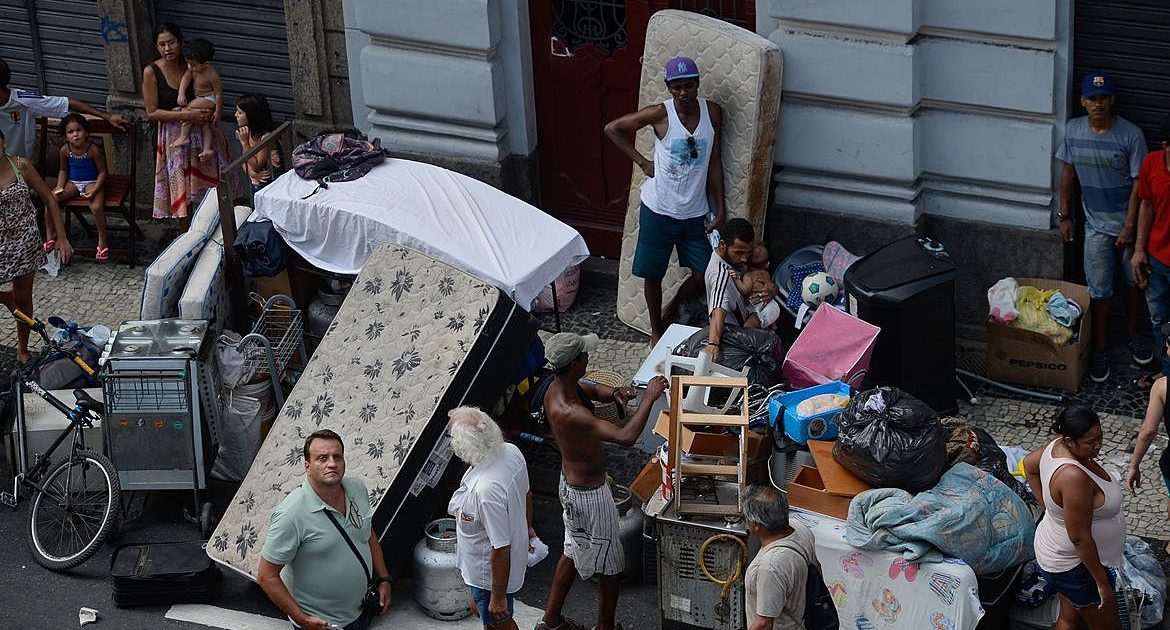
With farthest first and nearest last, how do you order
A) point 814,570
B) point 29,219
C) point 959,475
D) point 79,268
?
point 79,268
point 29,219
point 959,475
point 814,570

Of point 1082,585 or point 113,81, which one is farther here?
point 113,81

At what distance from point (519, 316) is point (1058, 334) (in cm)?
326

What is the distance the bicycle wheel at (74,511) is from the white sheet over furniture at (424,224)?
6.00 feet

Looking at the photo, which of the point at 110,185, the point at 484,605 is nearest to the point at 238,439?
the point at 484,605

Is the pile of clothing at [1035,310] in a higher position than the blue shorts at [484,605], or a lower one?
higher

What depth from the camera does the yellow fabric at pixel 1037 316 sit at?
397 inches

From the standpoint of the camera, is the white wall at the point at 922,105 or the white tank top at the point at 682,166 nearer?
the white wall at the point at 922,105

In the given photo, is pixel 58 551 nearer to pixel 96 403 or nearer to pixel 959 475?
pixel 96 403

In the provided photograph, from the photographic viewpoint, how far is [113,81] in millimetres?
13094

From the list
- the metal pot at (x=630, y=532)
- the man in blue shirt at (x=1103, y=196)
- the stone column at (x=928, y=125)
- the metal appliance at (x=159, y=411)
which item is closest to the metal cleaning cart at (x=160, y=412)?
the metal appliance at (x=159, y=411)

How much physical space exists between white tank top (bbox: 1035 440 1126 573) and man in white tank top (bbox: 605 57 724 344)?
3.45 metres

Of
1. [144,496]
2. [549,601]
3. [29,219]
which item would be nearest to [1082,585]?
[549,601]

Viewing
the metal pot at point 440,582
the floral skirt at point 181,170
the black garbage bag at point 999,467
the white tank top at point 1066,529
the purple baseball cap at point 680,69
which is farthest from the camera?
the floral skirt at point 181,170

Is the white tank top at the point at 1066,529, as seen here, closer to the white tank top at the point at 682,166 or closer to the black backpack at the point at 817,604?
the black backpack at the point at 817,604
